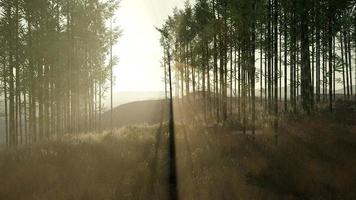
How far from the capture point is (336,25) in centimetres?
2597

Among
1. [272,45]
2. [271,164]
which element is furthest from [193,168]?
[272,45]

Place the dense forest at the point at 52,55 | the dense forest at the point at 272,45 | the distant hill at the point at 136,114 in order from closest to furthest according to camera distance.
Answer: the dense forest at the point at 272,45 → the dense forest at the point at 52,55 → the distant hill at the point at 136,114

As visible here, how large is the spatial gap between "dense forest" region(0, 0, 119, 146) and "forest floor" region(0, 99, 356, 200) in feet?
39.1

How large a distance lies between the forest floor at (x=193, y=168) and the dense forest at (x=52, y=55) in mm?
11906

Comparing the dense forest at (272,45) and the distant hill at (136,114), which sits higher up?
the dense forest at (272,45)

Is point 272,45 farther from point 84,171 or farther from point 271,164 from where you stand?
point 84,171

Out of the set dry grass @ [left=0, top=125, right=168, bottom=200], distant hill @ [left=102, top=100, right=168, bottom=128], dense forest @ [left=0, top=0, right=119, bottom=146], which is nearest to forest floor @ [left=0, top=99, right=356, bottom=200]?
dry grass @ [left=0, top=125, right=168, bottom=200]

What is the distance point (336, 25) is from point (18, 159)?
2310 centimetres

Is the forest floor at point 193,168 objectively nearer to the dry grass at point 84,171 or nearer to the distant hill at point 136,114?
the dry grass at point 84,171

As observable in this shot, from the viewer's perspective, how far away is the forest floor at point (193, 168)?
32.4 feet

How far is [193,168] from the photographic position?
39.5ft

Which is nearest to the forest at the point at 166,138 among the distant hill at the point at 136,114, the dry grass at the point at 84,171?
the dry grass at the point at 84,171

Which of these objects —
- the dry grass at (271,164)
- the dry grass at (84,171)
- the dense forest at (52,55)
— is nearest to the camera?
the dry grass at (84,171)

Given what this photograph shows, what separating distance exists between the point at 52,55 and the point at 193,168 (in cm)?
1813
